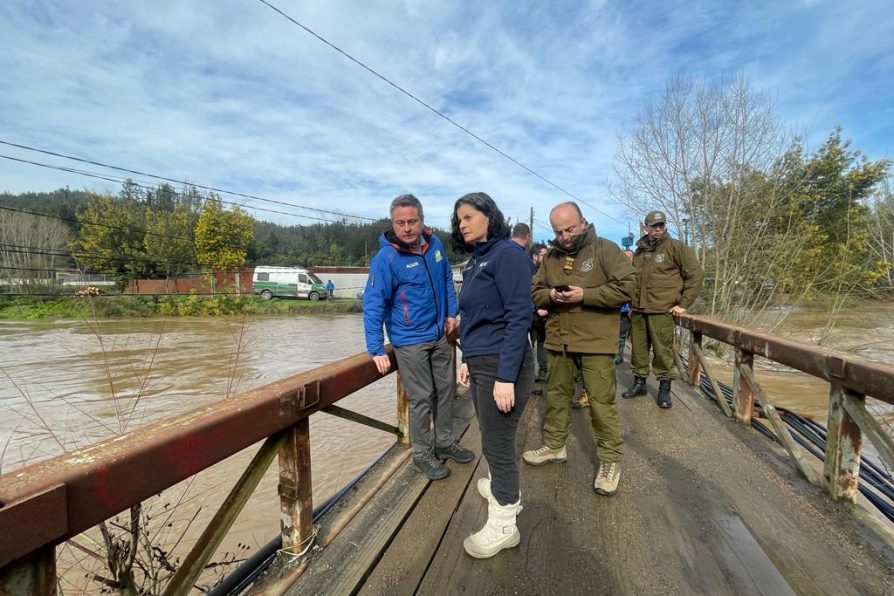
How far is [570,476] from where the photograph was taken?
2.53 metres

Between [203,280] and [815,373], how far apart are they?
32.0 meters

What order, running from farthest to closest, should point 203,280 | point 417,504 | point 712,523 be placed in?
point 203,280, point 417,504, point 712,523

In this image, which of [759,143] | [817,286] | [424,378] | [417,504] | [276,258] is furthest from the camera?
[276,258]

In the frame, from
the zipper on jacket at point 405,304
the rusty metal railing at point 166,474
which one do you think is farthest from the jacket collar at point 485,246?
the rusty metal railing at point 166,474

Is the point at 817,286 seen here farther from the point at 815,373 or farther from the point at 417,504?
the point at 417,504

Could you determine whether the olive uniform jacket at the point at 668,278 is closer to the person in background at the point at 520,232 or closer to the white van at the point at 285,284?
the person in background at the point at 520,232

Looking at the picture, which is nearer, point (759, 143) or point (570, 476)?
point (570, 476)

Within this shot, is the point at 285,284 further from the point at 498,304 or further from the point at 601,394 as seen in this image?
the point at 498,304

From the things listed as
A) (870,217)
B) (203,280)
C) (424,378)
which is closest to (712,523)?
Answer: (424,378)

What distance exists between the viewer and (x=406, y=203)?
2285 millimetres

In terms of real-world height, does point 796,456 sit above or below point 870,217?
below

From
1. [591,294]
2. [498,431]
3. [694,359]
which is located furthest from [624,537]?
[694,359]

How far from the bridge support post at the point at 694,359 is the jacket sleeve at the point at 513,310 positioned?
338 centimetres

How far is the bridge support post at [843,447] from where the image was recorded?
83.3 inches
